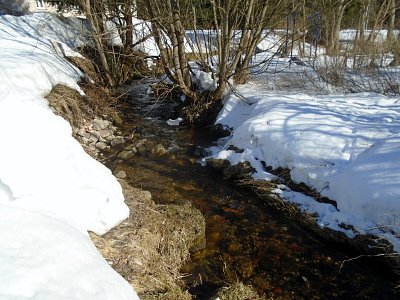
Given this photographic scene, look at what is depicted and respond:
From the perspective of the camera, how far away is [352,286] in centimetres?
376

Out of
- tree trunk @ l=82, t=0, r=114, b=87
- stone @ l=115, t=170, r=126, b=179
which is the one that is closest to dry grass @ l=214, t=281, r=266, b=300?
stone @ l=115, t=170, r=126, b=179

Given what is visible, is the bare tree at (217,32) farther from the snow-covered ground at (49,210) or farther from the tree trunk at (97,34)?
the snow-covered ground at (49,210)

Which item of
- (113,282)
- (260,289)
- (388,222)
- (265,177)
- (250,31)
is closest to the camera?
(113,282)

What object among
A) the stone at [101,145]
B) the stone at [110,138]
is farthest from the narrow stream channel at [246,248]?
the stone at [110,138]

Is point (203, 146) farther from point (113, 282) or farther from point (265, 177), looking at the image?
point (113, 282)

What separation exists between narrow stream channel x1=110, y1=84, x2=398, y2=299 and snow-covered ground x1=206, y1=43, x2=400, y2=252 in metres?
0.49

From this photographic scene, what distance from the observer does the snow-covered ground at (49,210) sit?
197 centimetres

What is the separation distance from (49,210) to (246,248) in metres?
2.55

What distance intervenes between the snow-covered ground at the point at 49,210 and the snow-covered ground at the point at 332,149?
2.87 m

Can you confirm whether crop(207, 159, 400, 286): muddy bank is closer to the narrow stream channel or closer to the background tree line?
the narrow stream channel

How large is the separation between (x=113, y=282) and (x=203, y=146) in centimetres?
511

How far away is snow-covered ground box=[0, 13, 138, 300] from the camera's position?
6.46 feet

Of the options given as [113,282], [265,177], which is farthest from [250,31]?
[113,282]

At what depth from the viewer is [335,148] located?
513cm
